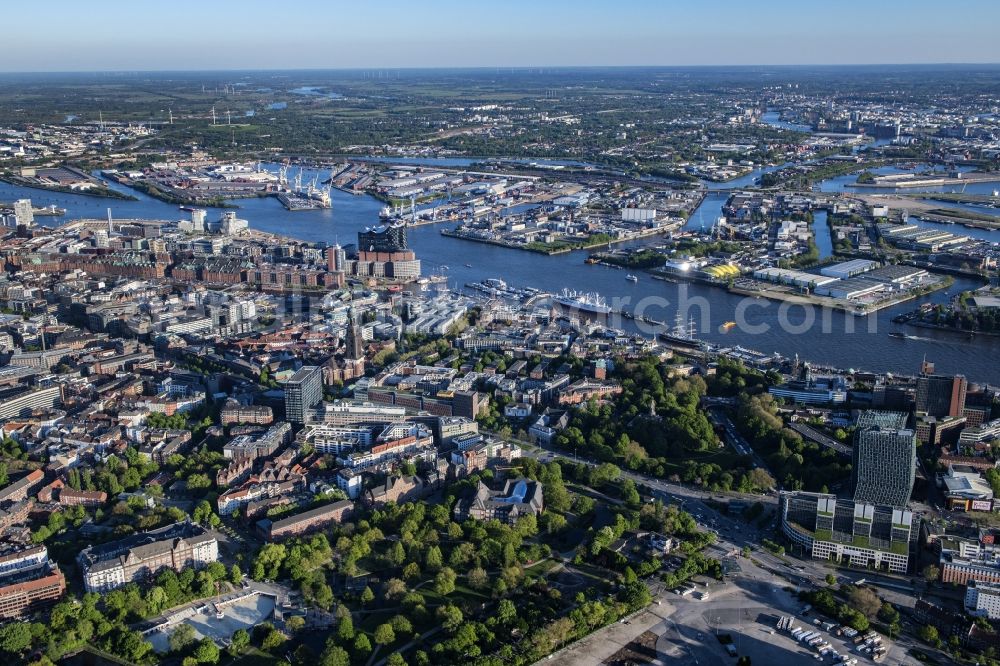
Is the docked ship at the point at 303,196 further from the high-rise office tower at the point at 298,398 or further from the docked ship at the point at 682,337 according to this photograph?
the high-rise office tower at the point at 298,398

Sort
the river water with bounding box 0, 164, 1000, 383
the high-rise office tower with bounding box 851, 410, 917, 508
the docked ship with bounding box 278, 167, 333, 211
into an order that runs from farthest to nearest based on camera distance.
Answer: the docked ship with bounding box 278, 167, 333, 211
the river water with bounding box 0, 164, 1000, 383
the high-rise office tower with bounding box 851, 410, 917, 508

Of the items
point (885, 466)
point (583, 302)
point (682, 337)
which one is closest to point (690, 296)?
point (583, 302)

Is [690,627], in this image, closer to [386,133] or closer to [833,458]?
[833,458]

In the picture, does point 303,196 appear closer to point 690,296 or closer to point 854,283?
point 690,296

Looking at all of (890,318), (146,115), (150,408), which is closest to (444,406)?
(150,408)

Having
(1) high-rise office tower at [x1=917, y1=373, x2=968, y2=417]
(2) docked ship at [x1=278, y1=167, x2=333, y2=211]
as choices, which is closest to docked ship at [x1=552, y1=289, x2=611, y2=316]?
(1) high-rise office tower at [x1=917, y1=373, x2=968, y2=417]

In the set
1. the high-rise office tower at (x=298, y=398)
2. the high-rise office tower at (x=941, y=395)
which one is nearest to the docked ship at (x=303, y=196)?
the high-rise office tower at (x=298, y=398)

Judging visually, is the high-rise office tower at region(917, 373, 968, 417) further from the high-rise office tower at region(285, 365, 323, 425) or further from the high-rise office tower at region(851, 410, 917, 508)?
the high-rise office tower at region(285, 365, 323, 425)
